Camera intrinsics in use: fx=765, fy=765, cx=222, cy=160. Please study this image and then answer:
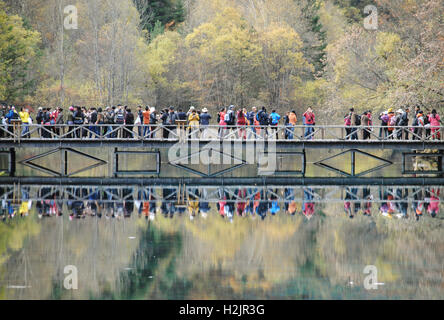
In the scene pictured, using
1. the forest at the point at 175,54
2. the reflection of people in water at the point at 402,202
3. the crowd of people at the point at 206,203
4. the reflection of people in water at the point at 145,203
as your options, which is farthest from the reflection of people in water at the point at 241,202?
the forest at the point at 175,54

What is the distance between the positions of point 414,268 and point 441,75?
26488mm

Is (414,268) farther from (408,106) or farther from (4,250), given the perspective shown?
(408,106)

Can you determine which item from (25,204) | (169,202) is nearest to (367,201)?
(169,202)

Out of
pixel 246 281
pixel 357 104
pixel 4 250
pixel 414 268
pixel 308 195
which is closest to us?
pixel 246 281

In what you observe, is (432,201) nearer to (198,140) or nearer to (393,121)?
(393,121)

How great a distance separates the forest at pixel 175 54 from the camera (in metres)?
60.5

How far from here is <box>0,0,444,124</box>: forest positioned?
199 ft

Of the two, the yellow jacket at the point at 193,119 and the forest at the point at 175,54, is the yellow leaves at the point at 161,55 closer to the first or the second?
the forest at the point at 175,54

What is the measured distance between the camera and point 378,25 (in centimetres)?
6009

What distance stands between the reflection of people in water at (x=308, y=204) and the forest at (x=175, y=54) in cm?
2468

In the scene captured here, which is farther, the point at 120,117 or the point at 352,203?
the point at 120,117

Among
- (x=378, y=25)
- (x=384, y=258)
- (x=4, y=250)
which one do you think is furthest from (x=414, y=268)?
(x=378, y=25)

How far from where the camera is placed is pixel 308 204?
29.3 m

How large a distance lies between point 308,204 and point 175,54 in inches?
1694
